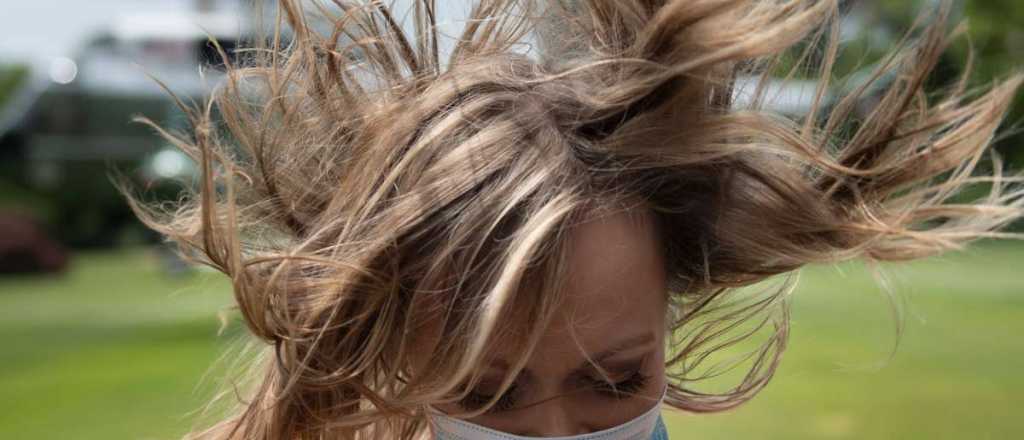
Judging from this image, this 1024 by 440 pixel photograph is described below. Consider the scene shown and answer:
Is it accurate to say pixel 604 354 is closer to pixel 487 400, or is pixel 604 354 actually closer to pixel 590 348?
pixel 590 348

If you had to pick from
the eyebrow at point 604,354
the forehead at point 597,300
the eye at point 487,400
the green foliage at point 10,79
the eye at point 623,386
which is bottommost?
the eye at point 487,400

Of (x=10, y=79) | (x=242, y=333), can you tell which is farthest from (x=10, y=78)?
(x=242, y=333)

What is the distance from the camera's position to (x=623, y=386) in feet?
7.82

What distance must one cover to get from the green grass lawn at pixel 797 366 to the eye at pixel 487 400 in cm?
85

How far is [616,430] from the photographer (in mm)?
2369

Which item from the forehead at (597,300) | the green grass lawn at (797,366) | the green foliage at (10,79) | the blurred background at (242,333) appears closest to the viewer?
the forehead at (597,300)

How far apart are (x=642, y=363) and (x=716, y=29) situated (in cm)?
65

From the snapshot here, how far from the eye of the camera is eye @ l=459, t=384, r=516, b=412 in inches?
91.3

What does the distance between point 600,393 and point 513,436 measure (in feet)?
0.61

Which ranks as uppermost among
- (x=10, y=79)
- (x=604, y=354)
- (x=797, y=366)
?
(x=10, y=79)

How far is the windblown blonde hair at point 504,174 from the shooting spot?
2.30 m

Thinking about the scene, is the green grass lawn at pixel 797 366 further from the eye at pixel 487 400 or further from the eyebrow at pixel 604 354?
the eyebrow at pixel 604 354

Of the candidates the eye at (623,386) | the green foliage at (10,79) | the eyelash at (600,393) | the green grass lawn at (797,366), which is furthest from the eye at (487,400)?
the green foliage at (10,79)

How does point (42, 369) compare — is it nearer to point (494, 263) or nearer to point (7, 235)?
point (494, 263)
